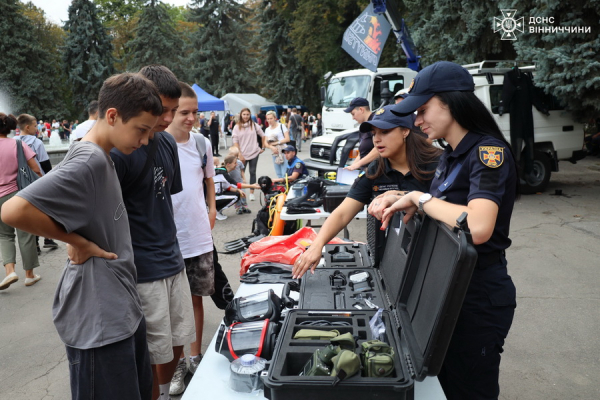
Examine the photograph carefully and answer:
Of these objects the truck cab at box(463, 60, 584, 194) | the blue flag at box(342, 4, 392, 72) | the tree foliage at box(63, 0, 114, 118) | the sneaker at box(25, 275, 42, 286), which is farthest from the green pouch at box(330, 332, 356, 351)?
the tree foliage at box(63, 0, 114, 118)

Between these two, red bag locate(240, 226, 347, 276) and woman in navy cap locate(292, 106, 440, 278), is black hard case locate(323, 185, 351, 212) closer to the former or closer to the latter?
red bag locate(240, 226, 347, 276)

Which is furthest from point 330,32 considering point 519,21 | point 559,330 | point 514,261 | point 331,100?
point 559,330

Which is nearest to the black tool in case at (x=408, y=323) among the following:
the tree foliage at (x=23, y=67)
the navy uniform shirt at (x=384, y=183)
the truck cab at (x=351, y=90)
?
the navy uniform shirt at (x=384, y=183)

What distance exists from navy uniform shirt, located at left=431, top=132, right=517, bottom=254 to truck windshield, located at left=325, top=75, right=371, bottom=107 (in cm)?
1045

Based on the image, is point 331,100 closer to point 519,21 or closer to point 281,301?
point 519,21

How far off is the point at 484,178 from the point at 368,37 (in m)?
10.1

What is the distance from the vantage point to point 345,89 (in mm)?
12852

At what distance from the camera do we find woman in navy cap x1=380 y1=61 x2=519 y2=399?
178cm

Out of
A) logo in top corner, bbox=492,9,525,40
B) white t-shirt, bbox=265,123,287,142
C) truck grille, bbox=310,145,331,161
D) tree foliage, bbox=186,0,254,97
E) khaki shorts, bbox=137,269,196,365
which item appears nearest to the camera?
khaki shorts, bbox=137,269,196,365

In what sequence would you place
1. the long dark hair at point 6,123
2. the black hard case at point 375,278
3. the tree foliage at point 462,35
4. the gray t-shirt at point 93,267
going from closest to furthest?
the gray t-shirt at point 93,267 < the black hard case at point 375,278 < the long dark hair at point 6,123 < the tree foliage at point 462,35

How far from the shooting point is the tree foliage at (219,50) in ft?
142

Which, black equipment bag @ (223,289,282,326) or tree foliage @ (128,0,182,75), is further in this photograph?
tree foliage @ (128,0,182,75)

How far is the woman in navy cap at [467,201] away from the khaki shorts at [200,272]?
176 centimetres

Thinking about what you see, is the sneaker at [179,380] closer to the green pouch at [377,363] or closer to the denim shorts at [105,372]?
the denim shorts at [105,372]
